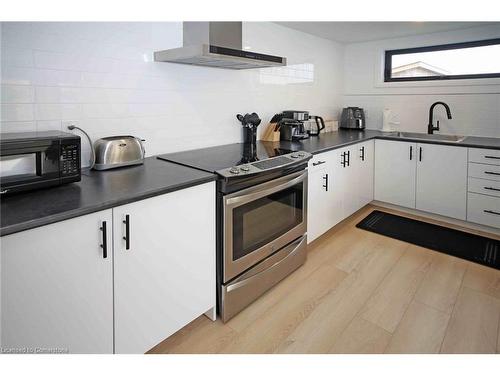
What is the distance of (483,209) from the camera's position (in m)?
3.05

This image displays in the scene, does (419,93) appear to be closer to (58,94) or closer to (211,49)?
(211,49)

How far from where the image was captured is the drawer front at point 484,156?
114 inches

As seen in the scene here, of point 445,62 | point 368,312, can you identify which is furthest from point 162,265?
point 445,62

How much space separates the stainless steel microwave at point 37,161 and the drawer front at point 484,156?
10.3 ft

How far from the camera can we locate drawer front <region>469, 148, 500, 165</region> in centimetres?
289

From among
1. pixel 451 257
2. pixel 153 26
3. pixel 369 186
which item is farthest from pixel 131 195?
pixel 369 186

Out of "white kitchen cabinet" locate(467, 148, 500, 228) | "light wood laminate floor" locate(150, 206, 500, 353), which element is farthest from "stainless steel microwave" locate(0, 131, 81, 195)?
"white kitchen cabinet" locate(467, 148, 500, 228)

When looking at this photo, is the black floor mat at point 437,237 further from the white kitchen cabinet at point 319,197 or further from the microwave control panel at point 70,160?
the microwave control panel at point 70,160

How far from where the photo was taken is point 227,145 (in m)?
2.75

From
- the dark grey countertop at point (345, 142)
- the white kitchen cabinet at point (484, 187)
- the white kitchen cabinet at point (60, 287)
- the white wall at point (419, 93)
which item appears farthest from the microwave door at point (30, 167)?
the white wall at point (419, 93)

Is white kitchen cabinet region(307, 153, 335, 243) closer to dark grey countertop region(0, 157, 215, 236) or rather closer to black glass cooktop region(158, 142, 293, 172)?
black glass cooktop region(158, 142, 293, 172)

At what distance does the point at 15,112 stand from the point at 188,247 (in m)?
1.05

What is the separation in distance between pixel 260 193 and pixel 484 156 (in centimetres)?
224

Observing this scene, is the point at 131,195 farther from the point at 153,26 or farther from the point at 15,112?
the point at 153,26
